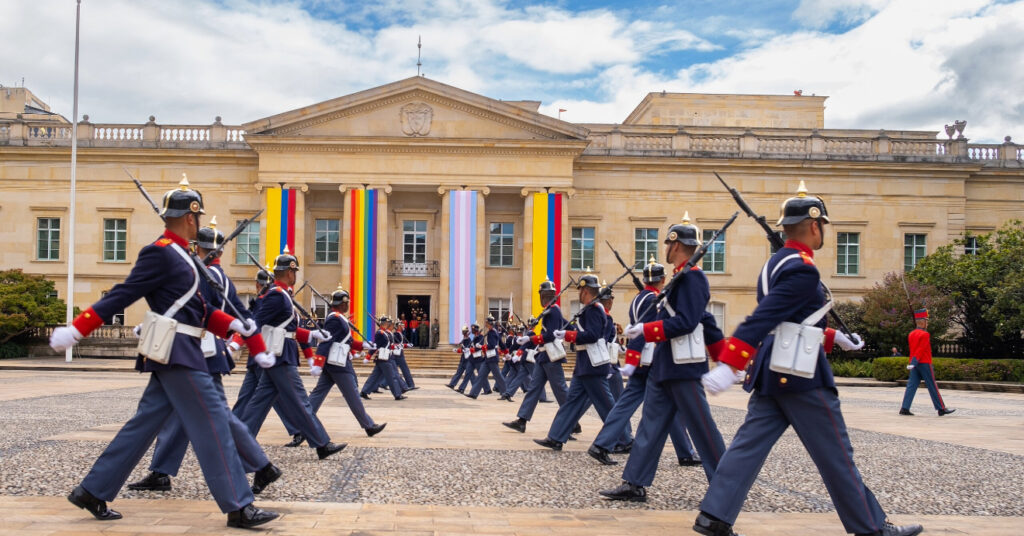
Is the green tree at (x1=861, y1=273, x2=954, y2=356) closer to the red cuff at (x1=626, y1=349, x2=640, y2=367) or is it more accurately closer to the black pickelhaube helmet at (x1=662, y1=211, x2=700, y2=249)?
the red cuff at (x1=626, y1=349, x2=640, y2=367)

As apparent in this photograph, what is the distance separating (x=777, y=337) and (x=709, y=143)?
4128 centimetres

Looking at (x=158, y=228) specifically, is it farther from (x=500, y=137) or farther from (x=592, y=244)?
(x=592, y=244)

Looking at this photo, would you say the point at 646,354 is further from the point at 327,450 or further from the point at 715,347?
the point at 327,450

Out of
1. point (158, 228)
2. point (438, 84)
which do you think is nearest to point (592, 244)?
point (438, 84)

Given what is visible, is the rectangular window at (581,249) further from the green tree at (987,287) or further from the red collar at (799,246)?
the red collar at (799,246)

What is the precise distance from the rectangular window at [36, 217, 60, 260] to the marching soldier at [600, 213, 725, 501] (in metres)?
44.1

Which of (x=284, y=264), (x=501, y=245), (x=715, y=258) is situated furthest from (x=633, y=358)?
(x=715, y=258)

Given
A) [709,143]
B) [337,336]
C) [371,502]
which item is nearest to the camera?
[371,502]

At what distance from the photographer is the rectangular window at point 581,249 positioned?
45031 millimetres

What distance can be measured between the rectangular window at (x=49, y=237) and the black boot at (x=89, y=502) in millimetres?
43559

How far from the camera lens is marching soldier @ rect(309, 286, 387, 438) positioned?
35.6 feet

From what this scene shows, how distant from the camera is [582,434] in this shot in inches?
495

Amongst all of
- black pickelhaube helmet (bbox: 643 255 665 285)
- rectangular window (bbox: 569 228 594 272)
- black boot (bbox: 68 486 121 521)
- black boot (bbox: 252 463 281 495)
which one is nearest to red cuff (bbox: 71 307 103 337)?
black boot (bbox: 68 486 121 521)

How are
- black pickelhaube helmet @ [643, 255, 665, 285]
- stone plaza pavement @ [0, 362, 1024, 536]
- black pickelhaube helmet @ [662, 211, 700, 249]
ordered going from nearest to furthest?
1. stone plaza pavement @ [0, 362, 1024, 536]
2. black pickelhaube helmet @ [662, 211, 700, 249]
3. black pickelhaube helmet @ [643, 255, 665, 285]
